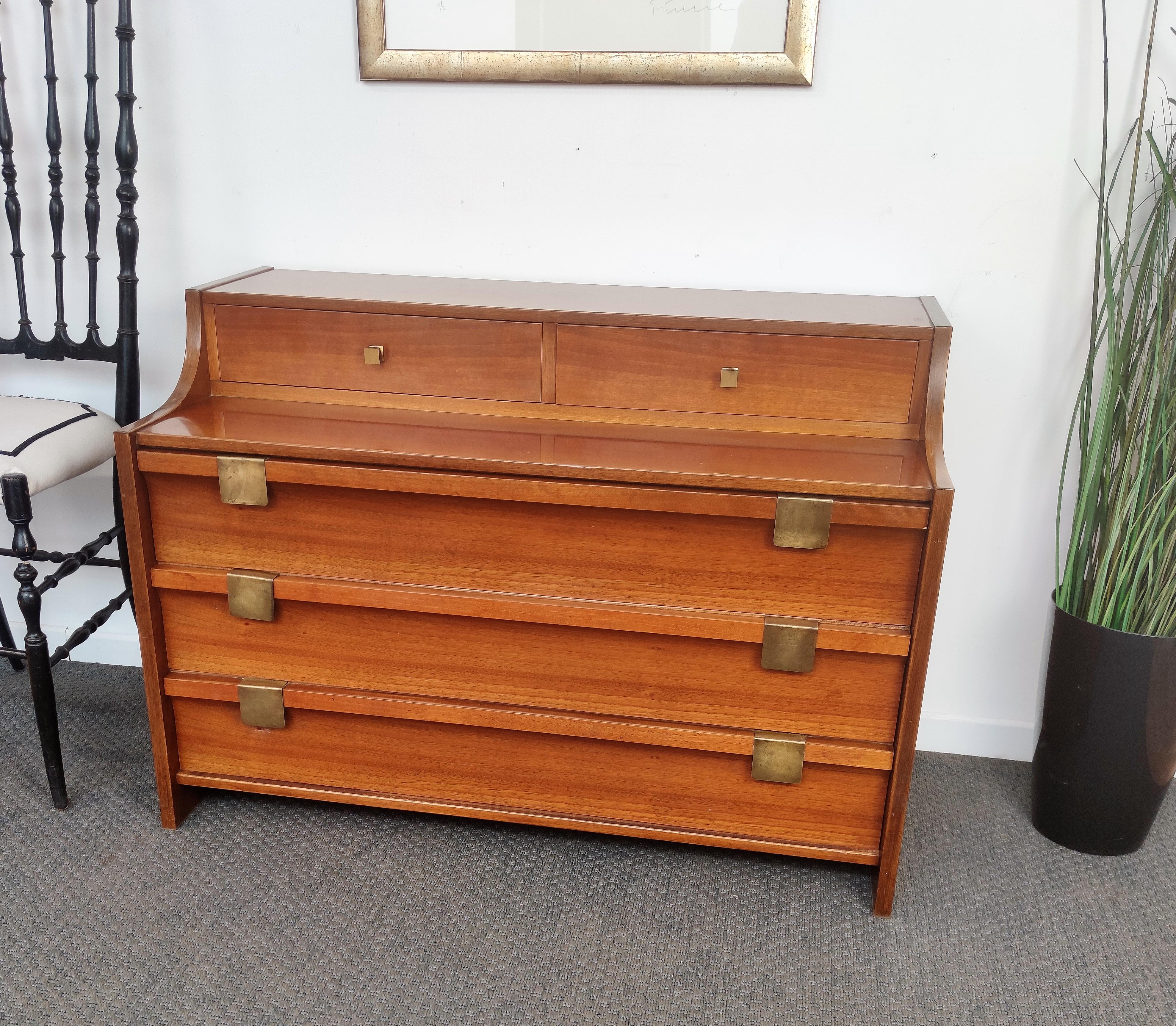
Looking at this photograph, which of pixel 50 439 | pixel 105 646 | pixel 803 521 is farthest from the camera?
pixel 105 646

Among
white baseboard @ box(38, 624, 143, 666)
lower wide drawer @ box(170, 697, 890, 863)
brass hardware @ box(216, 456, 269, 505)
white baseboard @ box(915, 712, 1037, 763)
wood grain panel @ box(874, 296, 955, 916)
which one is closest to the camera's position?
wood grain panel @ box(874, 296, 955, 916)

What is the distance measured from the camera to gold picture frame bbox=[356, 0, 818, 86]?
1.64 meters

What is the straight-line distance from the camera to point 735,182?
1742 mm

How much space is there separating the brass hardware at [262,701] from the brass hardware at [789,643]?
0.81 metres

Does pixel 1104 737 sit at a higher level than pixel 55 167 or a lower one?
lower

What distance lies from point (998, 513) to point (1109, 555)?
11.7 inches

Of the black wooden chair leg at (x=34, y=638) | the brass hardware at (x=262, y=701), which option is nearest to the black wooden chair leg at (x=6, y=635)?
the black wooden chair leg at (x=34, y=638)

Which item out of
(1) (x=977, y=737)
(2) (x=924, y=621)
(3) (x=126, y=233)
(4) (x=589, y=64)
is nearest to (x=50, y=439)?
(3) (x=126, y=233)

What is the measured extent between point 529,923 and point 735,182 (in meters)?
1.33

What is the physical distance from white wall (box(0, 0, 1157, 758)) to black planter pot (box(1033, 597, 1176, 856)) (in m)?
0.26

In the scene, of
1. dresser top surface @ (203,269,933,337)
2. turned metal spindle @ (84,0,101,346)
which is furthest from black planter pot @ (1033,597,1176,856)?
turned metal spindle @ (84,0,101,346)

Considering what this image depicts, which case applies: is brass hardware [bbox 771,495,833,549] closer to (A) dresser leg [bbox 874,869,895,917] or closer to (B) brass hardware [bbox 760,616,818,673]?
(B) brass hardware [bbox 760,616,818,673]

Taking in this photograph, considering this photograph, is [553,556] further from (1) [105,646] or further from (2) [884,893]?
(1) [105,646]

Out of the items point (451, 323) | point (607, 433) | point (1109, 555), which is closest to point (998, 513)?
point (1109, 555)
